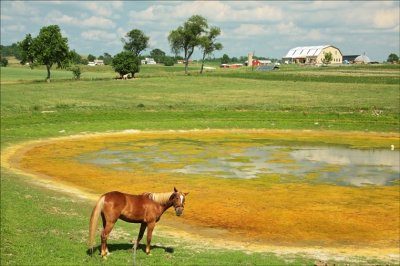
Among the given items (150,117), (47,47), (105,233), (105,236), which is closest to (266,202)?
(105,236)

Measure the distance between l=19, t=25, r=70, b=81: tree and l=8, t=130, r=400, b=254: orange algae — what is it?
7833 centimetres

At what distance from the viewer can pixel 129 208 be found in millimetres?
15047

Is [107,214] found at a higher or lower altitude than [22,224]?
higher

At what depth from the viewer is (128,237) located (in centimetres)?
1966

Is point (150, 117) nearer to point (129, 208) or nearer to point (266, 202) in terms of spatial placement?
point (266, 202)

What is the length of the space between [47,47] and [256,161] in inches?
3443

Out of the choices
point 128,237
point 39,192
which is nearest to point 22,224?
point 128,237

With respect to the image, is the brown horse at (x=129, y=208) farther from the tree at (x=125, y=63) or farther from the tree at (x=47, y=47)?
the tree at (x=125, y=63)

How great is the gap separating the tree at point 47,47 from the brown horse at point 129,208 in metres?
107

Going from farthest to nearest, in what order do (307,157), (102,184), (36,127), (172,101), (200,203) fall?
(172,101) < (36,127) < (307,157) < (102,184) < (200,203)

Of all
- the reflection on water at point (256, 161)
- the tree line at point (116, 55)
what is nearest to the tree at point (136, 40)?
the tree line at point (116, 55)

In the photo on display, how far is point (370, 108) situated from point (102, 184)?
4881 centimetres

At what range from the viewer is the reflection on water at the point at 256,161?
35.2 m

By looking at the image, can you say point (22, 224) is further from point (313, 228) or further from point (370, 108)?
point (370, 108)
